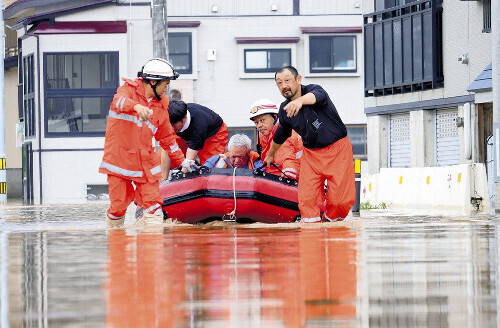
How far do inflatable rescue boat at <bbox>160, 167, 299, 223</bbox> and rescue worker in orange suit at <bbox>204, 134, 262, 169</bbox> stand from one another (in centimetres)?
63

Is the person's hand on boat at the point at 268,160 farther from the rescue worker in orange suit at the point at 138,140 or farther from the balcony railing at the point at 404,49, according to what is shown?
the balcony railing at the point at 404,49

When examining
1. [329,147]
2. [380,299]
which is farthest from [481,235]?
[380,299]

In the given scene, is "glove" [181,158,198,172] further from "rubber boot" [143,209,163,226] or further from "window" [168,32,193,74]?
"window" [168,32,193,74]

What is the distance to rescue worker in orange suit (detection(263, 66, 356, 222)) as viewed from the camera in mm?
15359

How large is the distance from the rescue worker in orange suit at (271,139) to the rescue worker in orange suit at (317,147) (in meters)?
0.87

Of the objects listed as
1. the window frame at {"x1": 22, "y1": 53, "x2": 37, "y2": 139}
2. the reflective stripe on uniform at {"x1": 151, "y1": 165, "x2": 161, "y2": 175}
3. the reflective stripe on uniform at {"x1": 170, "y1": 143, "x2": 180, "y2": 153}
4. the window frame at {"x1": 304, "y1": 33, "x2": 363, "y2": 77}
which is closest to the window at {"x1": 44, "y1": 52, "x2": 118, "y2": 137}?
the window frame at {"x1": 22, "y1": 53, "x2": 37, "y2": 139}

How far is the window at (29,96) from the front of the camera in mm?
51594

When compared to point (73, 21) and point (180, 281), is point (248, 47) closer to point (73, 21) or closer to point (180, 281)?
point (73, 21)

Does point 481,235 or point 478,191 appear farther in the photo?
point 478,191

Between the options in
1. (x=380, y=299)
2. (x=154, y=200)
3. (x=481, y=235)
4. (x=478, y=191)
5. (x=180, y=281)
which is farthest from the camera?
(x=478, y=191)

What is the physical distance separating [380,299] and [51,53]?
45.1 m

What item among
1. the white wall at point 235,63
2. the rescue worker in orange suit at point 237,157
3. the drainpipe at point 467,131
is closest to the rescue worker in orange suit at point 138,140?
the rescue worker in orange suit at point 237,157

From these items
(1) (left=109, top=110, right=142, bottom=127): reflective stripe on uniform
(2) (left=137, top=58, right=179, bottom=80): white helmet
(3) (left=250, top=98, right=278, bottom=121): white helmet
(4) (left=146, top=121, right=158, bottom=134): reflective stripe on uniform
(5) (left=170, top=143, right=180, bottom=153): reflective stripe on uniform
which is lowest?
(5) (left=170, top=143, right=180, bottom=153): reflective stripe on uniform

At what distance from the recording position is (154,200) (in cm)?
1534
